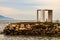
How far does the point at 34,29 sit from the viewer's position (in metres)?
77.4

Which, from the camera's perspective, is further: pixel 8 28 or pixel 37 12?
pixel 37 12

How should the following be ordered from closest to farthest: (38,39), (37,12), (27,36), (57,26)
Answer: (38,39), (27,36), (57,26), (37,12)

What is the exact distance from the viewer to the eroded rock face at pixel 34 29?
7600cm

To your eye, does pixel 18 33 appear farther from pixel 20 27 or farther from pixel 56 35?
pixel 56 35

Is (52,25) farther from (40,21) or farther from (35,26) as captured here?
(40,21)

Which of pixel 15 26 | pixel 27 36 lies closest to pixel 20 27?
pixel 15 26

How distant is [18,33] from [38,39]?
31.6 feet

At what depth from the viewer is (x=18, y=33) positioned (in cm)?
7700

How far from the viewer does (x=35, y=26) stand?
78625 mm

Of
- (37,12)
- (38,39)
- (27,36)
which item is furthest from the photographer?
(37,12)

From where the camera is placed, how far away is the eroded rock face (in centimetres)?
7600

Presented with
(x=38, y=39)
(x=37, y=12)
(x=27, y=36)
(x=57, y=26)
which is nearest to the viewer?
(x=38, y=39)

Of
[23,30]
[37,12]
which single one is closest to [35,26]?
[23,30]

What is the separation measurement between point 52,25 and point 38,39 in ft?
35.0
